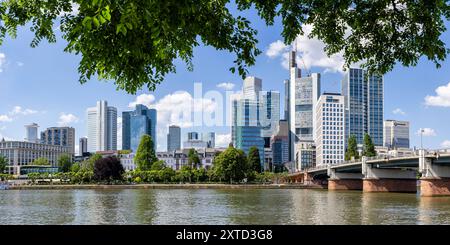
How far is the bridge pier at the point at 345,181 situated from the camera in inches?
5549

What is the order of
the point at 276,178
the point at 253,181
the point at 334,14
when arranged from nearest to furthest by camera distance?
the point at 334,14, the point at 253,181, the point at 276,178

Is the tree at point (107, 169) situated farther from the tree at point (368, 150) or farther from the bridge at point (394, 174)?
the tree at point (368, 150)

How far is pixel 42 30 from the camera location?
10734 mm

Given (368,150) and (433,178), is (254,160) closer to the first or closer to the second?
(368,150)

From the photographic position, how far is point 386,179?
4592 inches

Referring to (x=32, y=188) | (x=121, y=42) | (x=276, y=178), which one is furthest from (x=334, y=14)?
(x=276, y=178)

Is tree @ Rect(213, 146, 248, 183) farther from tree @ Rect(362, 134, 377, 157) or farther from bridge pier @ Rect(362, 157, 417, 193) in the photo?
bridge pier @ Rect(362, 157, 417, 193)

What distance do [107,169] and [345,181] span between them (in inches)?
2636

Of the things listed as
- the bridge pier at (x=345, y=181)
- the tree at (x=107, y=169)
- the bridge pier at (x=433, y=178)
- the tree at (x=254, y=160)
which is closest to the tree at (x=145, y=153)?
the tree at (x=107, y=169)

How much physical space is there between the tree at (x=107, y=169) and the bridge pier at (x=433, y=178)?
9197 cm

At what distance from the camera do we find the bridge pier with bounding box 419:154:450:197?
87938mm

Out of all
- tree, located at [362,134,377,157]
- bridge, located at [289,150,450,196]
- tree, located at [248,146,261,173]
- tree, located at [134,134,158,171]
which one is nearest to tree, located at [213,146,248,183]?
tree, located at [134,134,158,171]
